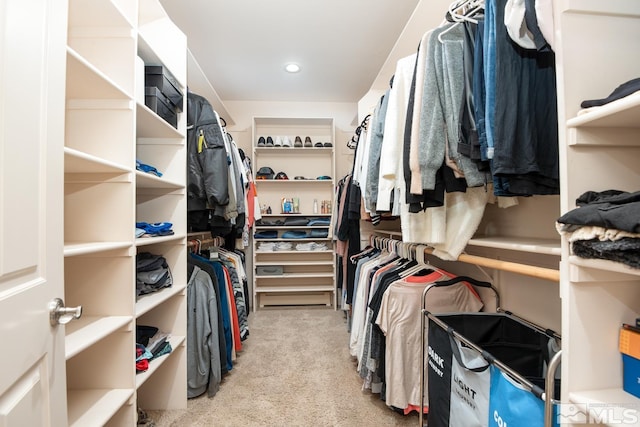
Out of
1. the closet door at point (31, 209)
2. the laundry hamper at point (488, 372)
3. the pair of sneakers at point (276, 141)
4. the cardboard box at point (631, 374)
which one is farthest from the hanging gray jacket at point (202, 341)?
the pair of sneakers at point (276, 141)

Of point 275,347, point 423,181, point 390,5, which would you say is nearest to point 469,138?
point 423,181

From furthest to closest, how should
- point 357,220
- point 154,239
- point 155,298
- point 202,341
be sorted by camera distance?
point 357,220 → point 202,341 → point 155,298 → point 154,239

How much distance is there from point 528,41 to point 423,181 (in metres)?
0.50

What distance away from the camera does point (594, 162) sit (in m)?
0.73

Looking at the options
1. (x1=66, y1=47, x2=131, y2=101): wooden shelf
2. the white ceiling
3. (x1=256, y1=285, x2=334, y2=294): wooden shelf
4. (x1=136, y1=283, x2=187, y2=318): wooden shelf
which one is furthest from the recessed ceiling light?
(x1=256, y1=285, x2=334, y2=294): wooden shelf

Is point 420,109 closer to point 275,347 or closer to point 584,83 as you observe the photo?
point 584,83

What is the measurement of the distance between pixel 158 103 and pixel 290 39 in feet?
4.76

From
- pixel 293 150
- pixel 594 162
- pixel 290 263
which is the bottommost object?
pixel 290 263

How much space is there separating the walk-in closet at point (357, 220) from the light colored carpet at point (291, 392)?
0.02 metres

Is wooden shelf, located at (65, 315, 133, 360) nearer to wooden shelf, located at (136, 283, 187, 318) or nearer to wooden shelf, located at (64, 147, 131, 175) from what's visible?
wooden shelf, located at (136, 283, 187, 318)

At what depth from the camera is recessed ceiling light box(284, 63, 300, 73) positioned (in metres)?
2.94

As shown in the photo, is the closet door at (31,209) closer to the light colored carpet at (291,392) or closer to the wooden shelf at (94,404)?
the wooden shelf at (94,404)

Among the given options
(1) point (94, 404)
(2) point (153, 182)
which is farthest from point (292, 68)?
(1) point (94, 404)

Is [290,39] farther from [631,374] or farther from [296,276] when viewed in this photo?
[631,374]
